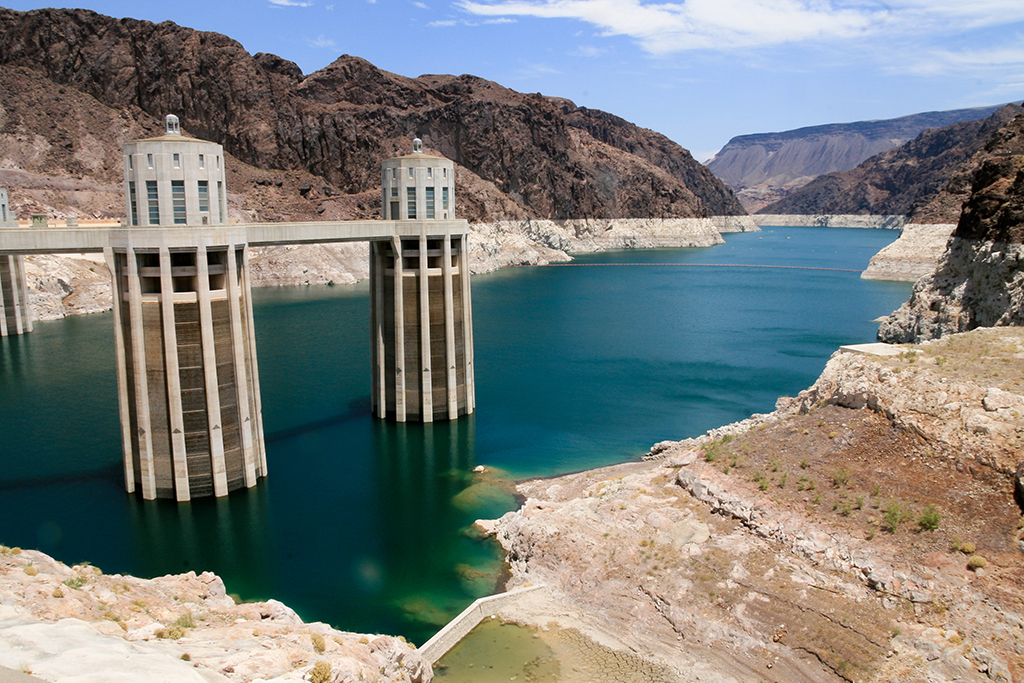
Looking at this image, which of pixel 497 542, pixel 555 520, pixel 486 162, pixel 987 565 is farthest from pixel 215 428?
pixel 486 162

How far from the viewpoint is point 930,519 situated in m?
21.0

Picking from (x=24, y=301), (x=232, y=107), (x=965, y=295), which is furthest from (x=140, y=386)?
(x=232, y=107)

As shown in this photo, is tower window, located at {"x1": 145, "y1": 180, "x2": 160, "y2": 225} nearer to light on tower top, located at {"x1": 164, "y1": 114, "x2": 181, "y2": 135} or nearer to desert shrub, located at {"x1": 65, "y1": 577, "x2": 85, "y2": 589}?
light on tower top, located at {"x1": 164, "y1": 114, "x2": 181, "y2": 135}

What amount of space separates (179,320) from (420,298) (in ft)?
43.8

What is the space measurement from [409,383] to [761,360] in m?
34.4

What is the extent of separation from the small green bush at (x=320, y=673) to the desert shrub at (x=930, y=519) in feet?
54.1

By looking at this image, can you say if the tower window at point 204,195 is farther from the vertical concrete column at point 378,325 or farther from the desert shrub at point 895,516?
the desert shrub at point 895,516

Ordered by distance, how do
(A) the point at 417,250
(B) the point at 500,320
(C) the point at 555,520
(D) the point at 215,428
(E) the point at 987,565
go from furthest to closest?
(B) the point at 500,320, (A) the point at 417,250, (D) the point at 215,428, (C) the point at 555,520, (E) the point at 987,565

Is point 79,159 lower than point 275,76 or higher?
lower

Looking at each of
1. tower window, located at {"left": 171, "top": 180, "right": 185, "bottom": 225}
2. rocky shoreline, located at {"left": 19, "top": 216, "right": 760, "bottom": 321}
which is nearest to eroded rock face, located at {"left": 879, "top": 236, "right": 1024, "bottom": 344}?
tower window, located at {"left": 171, "top": 180, "right": 185, "bottom": 225}

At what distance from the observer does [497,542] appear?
91.6 feet

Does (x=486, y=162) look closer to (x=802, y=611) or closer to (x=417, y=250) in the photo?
(x=417, y=250)

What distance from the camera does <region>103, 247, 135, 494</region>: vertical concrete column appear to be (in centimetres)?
2867

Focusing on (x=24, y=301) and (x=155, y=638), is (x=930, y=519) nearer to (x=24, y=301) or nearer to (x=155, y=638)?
(x=155, y=638)
